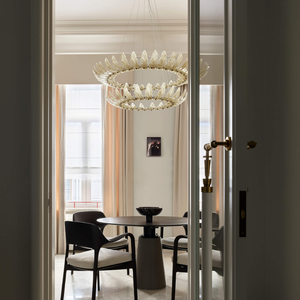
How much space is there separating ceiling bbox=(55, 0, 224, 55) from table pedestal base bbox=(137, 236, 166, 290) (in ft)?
9.95

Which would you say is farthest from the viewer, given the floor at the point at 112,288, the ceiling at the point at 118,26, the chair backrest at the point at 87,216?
the ceiling at the point at 118,26

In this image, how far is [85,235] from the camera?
9.84 ft

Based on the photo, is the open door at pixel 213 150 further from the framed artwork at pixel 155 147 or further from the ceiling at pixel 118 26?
the framed artwork at pixel 155 147

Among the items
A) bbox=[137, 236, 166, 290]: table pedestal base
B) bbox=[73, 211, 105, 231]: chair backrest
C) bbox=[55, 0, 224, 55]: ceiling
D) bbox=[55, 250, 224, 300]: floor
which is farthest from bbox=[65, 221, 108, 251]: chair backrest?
bbox=[55, 0, 224, 55]: ceiling

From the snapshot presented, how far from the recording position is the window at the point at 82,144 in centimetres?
579

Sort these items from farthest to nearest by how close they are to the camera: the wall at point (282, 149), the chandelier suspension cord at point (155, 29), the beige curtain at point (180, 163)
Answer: the beige curtain at point (180, 163)
the chandelier suspension cord at point (155, 29)
the wall at point (282, 149)

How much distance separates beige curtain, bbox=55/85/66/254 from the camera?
5.54 m

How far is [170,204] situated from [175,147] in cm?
97

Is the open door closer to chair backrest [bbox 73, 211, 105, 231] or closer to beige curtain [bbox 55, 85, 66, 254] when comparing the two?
chair backrest [bbox 73, 211, 105, 231]

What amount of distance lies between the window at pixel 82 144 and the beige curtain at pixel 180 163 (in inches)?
52.4

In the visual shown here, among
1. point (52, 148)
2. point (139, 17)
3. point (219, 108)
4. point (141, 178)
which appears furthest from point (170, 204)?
point (219, 108)

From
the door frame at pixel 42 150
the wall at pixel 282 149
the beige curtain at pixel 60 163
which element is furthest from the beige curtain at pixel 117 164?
the wall at pixel 282 149

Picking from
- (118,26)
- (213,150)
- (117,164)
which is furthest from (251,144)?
(117,164)

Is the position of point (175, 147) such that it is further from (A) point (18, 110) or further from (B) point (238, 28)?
(B) point (238, 28)
